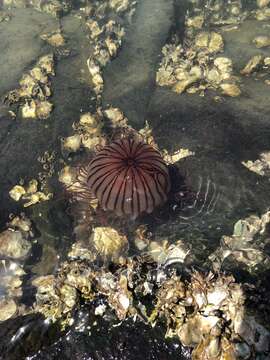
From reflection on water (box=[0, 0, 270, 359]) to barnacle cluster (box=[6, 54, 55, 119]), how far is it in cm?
3

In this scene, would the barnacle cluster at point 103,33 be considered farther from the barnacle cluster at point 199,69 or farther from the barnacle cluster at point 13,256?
the barnacle cluster at point 13,256

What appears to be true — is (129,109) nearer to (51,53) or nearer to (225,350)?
(51,53)

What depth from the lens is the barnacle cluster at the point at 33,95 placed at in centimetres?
646

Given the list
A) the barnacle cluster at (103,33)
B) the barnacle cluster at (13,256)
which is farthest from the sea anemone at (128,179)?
the barnacle cluster at (103,33)

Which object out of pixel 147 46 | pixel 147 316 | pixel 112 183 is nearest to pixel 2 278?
pixel 112 183

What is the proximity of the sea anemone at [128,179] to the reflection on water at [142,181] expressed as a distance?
0.95 ft

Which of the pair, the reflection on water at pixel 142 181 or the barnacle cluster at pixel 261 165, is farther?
the barnacle cluster at pixel 261 165

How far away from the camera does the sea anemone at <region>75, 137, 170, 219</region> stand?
502cm

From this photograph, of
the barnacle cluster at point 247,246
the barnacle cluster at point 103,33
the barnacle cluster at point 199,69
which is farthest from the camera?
the barnacle cluster at point 103,33

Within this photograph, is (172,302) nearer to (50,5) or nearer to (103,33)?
(103,33)

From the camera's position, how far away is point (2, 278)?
16.4 feet

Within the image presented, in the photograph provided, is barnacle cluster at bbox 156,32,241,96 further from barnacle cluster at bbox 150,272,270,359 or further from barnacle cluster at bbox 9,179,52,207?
barnacle cluster at bbox 150,272,270,359

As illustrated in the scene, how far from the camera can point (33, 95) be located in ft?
21.8

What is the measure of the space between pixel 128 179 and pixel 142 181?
0.20 metres
